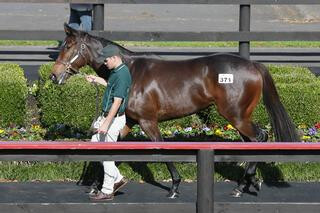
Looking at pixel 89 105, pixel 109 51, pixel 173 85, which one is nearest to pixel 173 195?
pixel 173 85

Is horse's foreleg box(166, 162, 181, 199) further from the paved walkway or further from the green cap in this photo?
the green cap

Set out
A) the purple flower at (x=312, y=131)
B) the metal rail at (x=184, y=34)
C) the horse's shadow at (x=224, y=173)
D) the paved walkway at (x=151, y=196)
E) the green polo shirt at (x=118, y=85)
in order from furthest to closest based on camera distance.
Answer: the metal rail at (x=184, y=34)
the purple flower at (x=312, y=131)
the horse's shadow at (x=224, y=173)
the green polo shirt at (x=118, y=85)
the paved walkway at (x=151, y=196)

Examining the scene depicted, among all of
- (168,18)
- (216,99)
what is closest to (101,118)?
(216,99)

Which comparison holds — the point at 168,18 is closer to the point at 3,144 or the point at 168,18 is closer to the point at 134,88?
the point at 134,88

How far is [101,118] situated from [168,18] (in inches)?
833

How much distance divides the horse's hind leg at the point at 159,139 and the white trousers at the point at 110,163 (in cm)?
48

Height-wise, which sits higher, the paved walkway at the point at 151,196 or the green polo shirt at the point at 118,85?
the green polo shirt at the point at 118,85

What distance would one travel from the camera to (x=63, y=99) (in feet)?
37.6

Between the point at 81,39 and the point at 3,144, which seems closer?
the point at 3,144

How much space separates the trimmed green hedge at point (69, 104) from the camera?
1143 centimetres

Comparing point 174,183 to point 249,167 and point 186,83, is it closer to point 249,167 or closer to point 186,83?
point 249,167

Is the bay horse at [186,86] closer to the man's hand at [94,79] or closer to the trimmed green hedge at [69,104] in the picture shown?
the man's hand at [94,79]

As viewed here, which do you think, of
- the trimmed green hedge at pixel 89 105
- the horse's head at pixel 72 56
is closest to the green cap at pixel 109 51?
the horse's head at pixel 72 56

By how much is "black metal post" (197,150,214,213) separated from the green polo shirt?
1.82m
